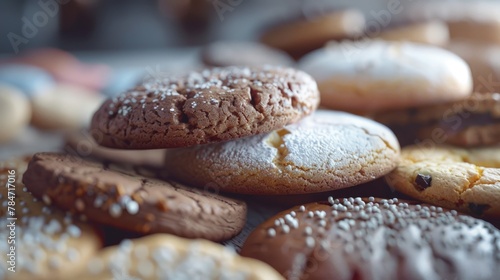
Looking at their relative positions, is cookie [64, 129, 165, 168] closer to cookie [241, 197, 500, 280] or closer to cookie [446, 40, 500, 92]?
cookie [241, 197, 500, 280]

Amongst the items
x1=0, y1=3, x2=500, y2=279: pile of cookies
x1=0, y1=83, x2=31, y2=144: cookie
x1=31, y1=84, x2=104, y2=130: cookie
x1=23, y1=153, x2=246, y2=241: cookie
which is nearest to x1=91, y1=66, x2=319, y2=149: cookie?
x1=0, y1=3, x2=500, y2=279: pile of cookies

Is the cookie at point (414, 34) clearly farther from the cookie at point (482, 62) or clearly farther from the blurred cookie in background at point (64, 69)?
the blurred cookie in background at point (64, 69)

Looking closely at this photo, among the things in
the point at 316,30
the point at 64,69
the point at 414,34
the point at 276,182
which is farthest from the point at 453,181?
the point at 64,69

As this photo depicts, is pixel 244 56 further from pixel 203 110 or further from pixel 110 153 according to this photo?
pixel 203 110

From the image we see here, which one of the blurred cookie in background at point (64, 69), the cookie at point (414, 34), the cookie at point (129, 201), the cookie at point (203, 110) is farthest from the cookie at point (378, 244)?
the blurred cookie in background at point (64, 69)

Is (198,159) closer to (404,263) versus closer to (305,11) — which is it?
(404,263)

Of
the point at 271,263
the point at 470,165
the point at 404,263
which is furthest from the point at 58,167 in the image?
the point at 470,165

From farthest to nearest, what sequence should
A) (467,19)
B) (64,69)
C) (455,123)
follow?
(64,69) → (467,19) → (455,123)
